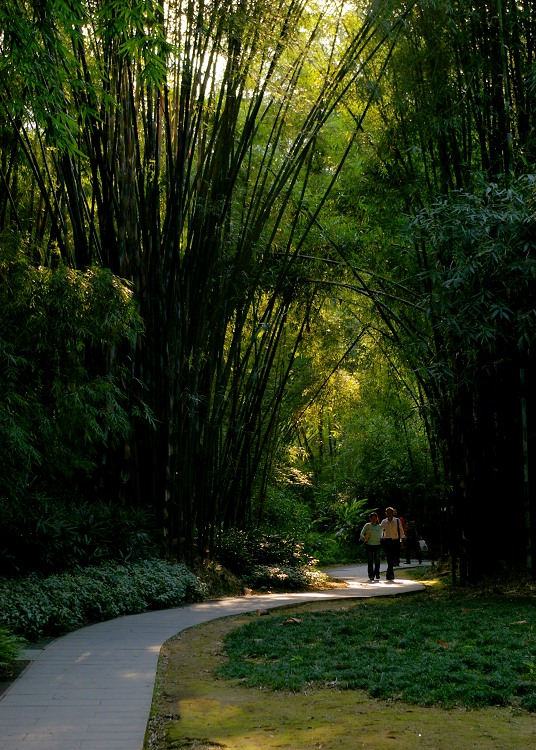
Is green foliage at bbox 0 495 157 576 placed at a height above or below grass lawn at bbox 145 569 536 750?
above

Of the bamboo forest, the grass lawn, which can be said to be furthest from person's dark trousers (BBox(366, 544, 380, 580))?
the grass lawn

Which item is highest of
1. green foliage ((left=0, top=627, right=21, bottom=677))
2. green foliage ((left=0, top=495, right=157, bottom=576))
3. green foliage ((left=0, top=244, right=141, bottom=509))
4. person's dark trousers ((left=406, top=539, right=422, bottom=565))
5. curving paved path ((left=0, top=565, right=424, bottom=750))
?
green foliage ((left=0, top=244, right=141, bottom=509))

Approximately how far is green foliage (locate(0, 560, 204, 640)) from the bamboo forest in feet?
1.02

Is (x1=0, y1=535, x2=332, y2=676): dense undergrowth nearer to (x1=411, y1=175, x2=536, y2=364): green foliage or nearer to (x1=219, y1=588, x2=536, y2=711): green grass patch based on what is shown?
(x1=219, y1=588, x2=536, y2=711): green grass patch

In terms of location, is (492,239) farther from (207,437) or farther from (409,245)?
(207,437)

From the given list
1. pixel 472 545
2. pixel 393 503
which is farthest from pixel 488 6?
pixel 393 503

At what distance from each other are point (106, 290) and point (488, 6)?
15.4ft

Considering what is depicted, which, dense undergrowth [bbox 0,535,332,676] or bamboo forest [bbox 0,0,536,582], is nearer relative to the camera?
dense undergrowth [bbox 0,535,332,676]

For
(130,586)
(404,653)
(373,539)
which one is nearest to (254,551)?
(373,539)

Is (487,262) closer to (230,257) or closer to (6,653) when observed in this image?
(230,257)

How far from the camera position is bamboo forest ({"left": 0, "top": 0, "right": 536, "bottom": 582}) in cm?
669

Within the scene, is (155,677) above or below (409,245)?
below

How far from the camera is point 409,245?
9.66m

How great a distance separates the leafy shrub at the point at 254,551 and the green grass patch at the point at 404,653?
2810mm
